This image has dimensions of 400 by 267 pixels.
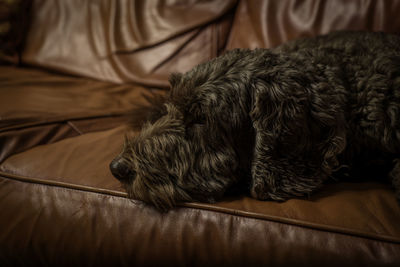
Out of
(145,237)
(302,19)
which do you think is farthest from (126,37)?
(145,237)

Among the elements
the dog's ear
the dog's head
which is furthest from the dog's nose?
the dog's ear

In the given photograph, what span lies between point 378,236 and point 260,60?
0.80 metres

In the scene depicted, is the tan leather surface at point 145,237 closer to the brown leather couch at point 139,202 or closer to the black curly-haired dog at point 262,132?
the brown leather couch at point 139,202

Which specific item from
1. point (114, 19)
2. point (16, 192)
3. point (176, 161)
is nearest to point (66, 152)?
point (16, 192)

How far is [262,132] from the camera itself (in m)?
1.40

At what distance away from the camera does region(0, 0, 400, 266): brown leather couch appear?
4.06 feet

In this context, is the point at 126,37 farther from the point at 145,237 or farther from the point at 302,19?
the point at 145,237

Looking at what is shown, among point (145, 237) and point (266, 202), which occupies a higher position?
point (266, 202)

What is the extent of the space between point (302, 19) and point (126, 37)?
1.47m

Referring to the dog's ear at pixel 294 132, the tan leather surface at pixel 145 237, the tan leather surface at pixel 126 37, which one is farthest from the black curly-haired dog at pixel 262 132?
the tan leather surface at pixel 126 37

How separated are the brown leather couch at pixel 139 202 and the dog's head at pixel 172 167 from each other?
57 mm

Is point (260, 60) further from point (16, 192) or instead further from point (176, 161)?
point (16, 192)

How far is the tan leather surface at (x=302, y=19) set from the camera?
7.59 feet

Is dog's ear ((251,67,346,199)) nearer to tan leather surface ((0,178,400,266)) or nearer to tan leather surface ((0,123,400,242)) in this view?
tan leather surface ((0,123,400,242))
